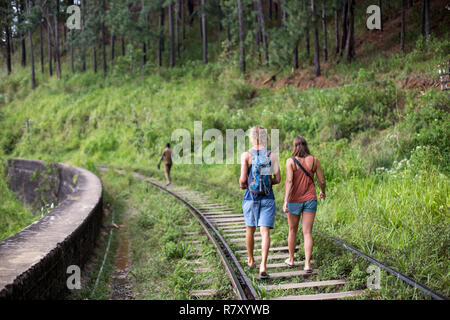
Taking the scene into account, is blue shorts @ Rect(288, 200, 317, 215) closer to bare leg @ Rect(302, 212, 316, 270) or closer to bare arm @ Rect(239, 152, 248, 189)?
bare leg @ Rect(302, 212, 316, 270)

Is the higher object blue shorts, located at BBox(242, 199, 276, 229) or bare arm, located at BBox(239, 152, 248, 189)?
bare arm, located at BBox(239, 152, 248, 189)

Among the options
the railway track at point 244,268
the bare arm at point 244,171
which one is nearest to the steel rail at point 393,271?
the railway track at point 244,268

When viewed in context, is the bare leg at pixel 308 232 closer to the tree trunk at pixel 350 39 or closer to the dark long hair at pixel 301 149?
the dark long hair at pixel 301 149

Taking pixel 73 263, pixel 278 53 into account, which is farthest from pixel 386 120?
pixel 278 53

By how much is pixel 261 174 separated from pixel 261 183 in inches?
5.1

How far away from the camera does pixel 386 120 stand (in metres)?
12.5

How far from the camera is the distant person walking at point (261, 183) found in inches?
203

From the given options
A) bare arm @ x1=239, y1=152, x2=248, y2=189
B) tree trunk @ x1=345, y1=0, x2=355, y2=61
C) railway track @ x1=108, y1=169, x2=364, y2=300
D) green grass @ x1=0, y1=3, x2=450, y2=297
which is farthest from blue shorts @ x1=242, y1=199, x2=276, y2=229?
tree trunk @ x1=345, y1=0, x2=355, y2=61

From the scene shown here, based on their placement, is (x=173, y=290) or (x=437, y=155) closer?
(x=173, y=290)

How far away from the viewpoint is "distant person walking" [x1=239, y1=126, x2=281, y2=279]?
16.9 ft
